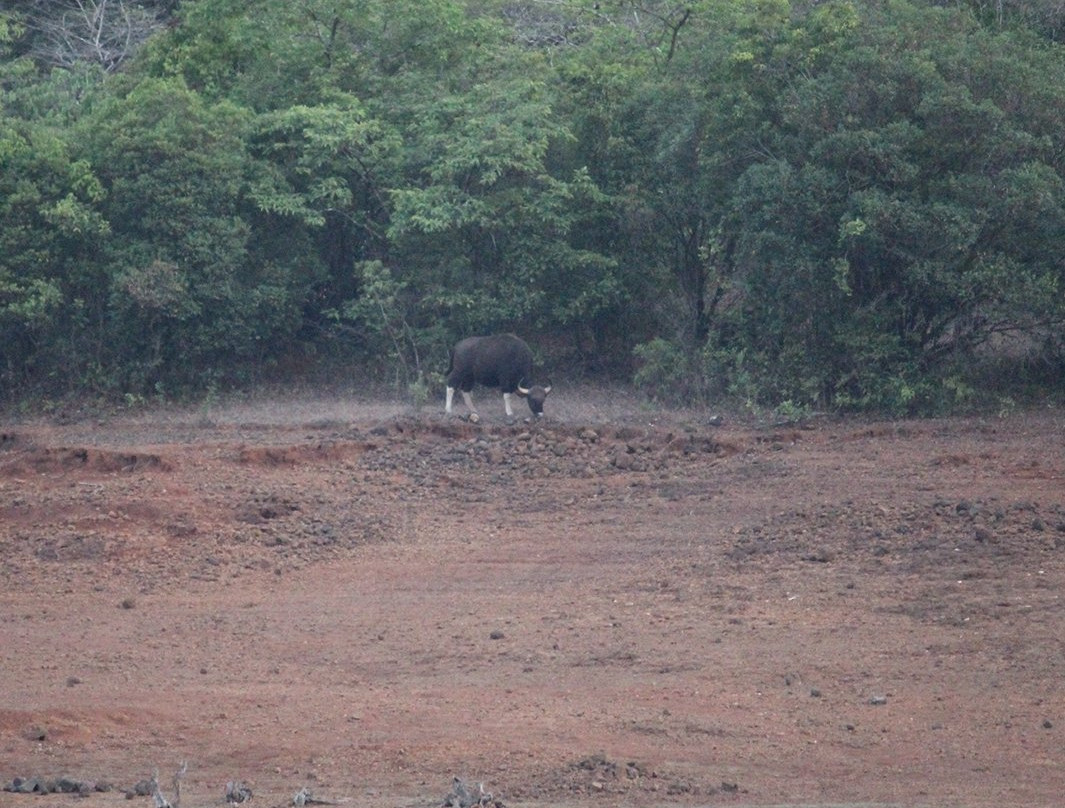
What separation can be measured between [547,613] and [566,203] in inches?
385

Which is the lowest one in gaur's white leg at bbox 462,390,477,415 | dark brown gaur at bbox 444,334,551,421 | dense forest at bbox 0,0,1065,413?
gaur's white leg at bbox 462,390,477,415

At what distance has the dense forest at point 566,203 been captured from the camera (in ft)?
56.3

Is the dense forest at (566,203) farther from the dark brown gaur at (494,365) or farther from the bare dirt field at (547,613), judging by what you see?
the bare dirt field at (547,613)

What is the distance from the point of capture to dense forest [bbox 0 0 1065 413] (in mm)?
17156

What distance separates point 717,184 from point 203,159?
269 inches

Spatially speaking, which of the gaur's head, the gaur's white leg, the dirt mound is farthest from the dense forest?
the dirt mound

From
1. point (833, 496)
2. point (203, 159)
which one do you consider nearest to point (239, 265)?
point (203, 159)

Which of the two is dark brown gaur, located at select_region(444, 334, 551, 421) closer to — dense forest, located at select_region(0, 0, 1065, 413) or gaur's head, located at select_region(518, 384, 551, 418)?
gaur's head, located at select_region(518, 384, 551, 418)

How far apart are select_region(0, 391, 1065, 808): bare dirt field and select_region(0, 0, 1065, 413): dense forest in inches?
71.3

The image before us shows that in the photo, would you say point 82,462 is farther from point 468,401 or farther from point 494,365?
point 494,365

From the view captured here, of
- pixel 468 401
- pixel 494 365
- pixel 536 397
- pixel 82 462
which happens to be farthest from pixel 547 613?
pixel 468 401

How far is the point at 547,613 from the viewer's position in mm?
11039

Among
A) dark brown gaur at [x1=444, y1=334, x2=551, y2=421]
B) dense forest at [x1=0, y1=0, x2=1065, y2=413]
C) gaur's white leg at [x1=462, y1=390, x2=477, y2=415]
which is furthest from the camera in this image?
gaur's white leg at [x1=462, y1=390, x2=477, y2=415]

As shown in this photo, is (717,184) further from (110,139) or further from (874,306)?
(110,139)
